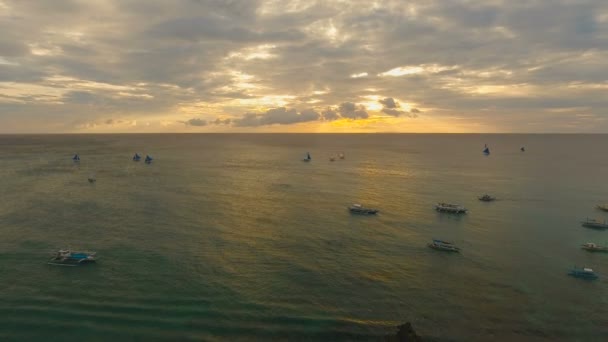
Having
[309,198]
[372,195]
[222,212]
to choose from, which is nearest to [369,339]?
[222,212]

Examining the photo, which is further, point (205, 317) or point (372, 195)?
point (372, 195)

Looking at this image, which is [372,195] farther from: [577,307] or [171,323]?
[171,323]

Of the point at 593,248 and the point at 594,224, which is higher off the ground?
the point at 594,224

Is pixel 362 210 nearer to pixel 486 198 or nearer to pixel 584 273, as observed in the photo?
pixel 486 198

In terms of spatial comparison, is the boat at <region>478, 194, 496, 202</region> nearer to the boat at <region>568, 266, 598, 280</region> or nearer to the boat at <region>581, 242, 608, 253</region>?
the boat at <region>581, 242, 608, 253</region>

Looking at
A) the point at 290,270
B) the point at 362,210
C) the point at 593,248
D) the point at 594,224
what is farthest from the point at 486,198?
the point at 290,270

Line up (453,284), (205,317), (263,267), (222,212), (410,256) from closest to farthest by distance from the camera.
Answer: (205,317)
(453,284)
(263,267)
(410,256)
(222,212)

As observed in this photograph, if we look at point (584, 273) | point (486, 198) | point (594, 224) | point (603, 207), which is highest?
point (486, 198)

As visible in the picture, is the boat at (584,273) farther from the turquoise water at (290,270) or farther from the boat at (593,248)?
the boat at (593,248)

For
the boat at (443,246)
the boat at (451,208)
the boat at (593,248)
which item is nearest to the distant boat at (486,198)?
the boat at (451,208)
